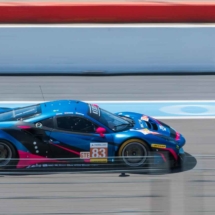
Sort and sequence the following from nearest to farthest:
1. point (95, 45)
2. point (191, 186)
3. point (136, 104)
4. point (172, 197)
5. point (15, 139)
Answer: point (191, 186) < point (172, 197) < point (15, 139) < point (136, 104) < point (95, 45)

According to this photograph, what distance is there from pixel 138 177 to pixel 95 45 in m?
9.93

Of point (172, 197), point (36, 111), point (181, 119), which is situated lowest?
point (172, 197)

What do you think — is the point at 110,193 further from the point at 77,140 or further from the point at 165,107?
the point at 165,107

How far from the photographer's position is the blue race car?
8.19 metres

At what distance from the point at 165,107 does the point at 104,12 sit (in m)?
4.08

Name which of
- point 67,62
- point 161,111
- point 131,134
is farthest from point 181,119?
point 67,62

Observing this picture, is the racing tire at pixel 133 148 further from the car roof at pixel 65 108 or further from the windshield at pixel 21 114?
the windshield at pixel 21 114

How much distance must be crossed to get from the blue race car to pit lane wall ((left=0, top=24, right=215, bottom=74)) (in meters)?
5.88

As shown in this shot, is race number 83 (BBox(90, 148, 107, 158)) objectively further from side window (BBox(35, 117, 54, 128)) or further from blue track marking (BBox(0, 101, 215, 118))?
blue track marking (BBox(0, 101, 215, 118))

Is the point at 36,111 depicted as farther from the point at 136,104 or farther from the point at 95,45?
the point at 95,45

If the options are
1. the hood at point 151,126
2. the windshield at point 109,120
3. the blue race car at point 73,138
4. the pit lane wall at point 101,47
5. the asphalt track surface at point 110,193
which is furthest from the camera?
the pit lane wall at point 101,47

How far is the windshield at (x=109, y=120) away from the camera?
8.55 metres

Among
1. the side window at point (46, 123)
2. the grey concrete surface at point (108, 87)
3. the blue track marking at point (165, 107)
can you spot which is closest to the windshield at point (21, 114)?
the side window at point (46, 123)

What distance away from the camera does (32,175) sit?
14.8 ft
